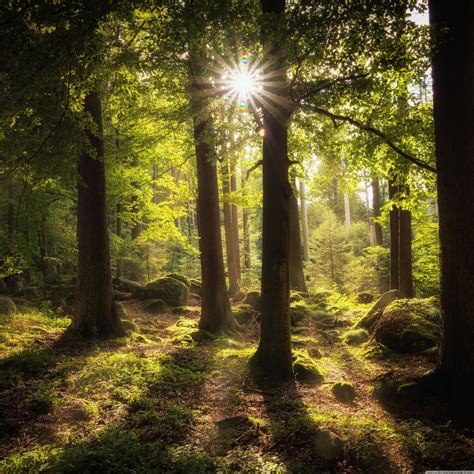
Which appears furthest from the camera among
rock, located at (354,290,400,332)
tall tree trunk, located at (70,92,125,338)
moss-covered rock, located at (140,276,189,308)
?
moss-covered rock, located at (140,276,189,308)

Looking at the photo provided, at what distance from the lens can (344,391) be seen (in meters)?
6.39

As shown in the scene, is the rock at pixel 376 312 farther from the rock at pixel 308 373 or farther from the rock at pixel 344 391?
the rock at pixel 344 391

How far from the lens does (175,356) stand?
8.30 meters

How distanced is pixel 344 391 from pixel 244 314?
6.74 meters

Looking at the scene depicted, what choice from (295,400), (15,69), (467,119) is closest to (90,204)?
(15,69)

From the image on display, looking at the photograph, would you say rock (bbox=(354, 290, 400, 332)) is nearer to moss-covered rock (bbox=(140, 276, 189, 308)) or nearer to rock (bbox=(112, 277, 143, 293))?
moss-covered rock (bbox=(140, 276, 189, 308))

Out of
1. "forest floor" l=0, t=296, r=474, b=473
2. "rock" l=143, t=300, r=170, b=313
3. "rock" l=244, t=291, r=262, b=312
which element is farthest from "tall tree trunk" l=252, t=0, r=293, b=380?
"rock" l=143, t=300, r=170, b=313

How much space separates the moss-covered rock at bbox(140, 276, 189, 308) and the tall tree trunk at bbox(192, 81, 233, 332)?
5057 millimetres

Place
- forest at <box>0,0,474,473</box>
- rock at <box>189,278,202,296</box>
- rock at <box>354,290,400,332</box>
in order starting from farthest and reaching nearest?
rock at <box>189,278,202,296</box>, rock at <box>354,290,400,332</box>, forest at <box>0,0,474,473</box>

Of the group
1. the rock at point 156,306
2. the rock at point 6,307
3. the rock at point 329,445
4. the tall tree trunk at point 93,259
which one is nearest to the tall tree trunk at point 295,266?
the rock at point 156,306

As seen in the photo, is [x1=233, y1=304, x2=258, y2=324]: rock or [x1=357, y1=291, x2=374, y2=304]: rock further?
[x1=357, y1=291, x2=374, y2=304]: rock

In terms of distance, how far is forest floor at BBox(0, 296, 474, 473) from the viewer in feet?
13.0

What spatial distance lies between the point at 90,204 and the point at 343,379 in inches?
288

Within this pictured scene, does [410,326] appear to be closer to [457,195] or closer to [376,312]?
[376,312]
